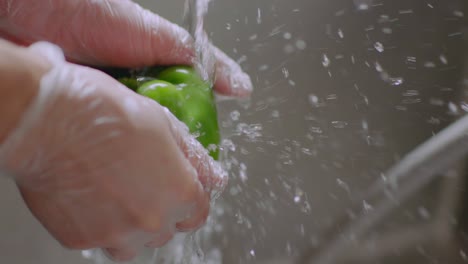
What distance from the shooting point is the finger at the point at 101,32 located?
0.71 m

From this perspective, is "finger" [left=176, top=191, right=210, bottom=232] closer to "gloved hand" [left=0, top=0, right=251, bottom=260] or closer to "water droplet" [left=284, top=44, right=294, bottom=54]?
"gloved hand" [left=0, top=0, right=251, bottom=260]

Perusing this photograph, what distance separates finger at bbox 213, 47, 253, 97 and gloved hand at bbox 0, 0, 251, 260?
0.54ft

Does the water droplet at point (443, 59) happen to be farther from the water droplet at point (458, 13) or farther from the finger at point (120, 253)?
the finger at point (120, 253)

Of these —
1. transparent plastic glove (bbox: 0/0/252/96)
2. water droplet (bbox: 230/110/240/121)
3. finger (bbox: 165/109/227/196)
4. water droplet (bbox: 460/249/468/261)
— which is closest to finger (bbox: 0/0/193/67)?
transparent plastic glove (bbox: 0/0/252/96)

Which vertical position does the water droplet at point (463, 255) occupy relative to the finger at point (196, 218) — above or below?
below

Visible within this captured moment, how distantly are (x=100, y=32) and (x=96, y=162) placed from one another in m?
0.24

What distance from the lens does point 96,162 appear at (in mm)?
536

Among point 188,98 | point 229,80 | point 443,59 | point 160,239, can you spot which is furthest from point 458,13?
point 160,239

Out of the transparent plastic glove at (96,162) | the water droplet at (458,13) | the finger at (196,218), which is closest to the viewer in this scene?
the transparent plastic glove at (96,162)

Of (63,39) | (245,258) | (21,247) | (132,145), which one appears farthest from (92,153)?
(245,258)

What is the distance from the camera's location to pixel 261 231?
1.05 m

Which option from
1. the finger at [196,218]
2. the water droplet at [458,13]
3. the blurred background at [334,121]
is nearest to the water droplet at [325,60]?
the blurred background at [334,121]

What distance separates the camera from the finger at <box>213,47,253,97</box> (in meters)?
0.79

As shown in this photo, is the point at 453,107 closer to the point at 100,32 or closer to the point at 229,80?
the point at 229,80
